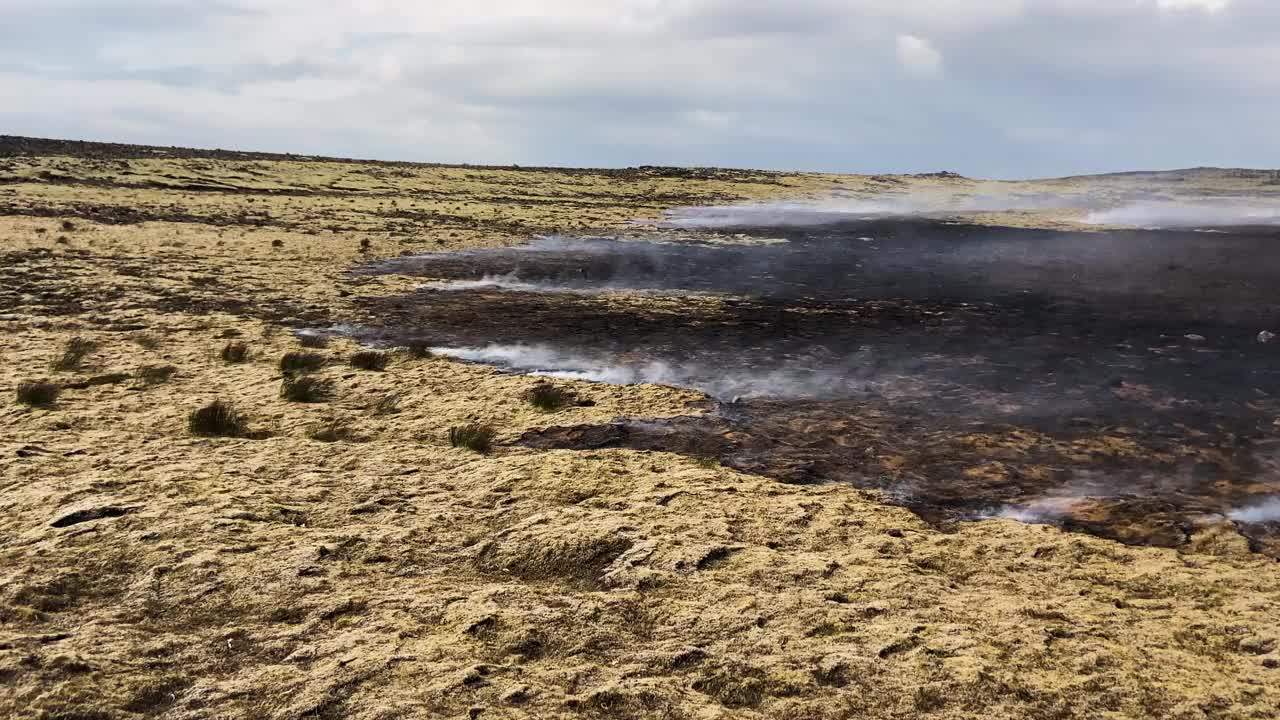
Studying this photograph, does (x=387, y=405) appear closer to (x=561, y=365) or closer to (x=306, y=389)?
(x=306, y=389)

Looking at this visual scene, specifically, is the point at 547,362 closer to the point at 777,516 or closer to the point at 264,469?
the point at 264,469

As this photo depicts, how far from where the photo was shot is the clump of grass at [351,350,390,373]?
12.7m

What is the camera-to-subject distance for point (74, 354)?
1238 cm

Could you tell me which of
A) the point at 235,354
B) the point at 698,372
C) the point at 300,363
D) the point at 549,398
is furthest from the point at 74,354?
the point at 698,372

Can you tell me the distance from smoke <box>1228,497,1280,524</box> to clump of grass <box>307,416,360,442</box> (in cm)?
776

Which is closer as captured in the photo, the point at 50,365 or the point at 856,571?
the point at 856,571

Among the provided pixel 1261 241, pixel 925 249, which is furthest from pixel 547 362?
pixel 1261 241

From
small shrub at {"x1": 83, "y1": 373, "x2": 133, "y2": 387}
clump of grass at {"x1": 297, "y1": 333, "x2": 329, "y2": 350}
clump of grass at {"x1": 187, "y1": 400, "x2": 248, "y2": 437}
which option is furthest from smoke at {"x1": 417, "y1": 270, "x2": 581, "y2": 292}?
clump of grass at {"x1": 187, "y1": 400, "x2": 248, "y2": 437}

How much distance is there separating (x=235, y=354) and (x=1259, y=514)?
11.7 m

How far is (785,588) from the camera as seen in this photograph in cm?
634

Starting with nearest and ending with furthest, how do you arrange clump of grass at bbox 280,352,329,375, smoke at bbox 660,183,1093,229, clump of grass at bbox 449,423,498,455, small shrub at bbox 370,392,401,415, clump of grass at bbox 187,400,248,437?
clump of grass at bbox 449,423,498,455 < clump of grass at bbox 187,400,248,437 < small shrub at bbox 370,392,401,415 < clump of grass at bbox 280,352,329,375 < smoke at bbox 660,183,1093,229

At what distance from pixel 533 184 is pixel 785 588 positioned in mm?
72912

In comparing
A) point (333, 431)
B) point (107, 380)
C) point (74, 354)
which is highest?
point (74, 354)

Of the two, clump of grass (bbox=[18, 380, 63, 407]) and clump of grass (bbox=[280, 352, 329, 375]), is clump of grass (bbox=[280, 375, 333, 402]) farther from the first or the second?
clump of grass (bbox=[18, 380, 63, 407])
